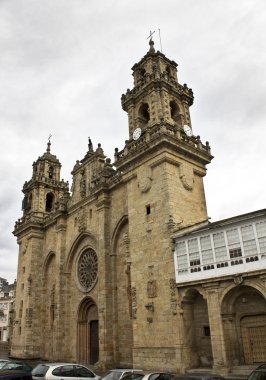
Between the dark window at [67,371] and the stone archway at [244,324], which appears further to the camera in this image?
the stone archway at [244,324]

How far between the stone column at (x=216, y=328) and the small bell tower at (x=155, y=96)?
11582 mm

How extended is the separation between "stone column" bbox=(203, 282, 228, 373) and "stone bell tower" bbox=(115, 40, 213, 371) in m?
1.84

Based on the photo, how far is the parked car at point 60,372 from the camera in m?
12.8

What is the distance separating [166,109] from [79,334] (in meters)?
18.3

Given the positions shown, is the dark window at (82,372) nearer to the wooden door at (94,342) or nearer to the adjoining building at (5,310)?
the wooden door at (94,342)

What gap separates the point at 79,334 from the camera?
2700 cm

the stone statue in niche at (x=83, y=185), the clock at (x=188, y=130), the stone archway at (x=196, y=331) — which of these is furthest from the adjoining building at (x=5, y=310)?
the stone archway at (x=196, y=331)

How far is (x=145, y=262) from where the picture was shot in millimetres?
20109

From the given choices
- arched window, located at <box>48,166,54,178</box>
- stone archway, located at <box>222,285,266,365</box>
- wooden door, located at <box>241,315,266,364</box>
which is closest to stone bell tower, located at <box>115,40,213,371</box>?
stone archway, located at <box>222,285,266,365</box>

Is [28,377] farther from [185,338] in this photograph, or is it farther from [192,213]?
[192,213]

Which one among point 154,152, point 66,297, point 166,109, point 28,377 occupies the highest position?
point 166,109

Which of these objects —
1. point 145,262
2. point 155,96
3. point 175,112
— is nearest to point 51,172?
point 175,112

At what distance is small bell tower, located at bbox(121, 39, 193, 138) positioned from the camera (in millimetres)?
24047

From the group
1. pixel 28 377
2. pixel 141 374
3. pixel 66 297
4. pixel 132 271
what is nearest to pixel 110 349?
pixel 132 271
